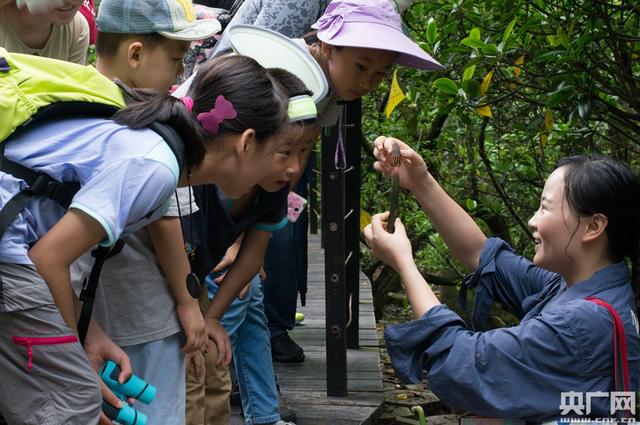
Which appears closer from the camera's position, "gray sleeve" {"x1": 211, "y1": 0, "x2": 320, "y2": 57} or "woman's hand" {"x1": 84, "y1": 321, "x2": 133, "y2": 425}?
"woman's hand" {"x1": 84, "y1": 321, "x2": 133, "y2": 425}

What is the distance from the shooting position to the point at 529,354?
2635mm

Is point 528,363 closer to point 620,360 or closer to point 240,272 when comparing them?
point 620,360

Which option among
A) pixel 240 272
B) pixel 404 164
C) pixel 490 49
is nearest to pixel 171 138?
pixel 240 272

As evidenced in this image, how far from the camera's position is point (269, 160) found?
2631 mm

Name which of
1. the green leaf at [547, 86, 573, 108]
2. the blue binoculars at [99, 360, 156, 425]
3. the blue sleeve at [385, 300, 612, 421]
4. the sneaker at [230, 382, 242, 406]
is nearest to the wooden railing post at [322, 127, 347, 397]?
the sneaker at [230, 382, 242, 406]

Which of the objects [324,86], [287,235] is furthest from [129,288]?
[287,235]

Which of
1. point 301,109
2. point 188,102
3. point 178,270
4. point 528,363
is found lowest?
point 528,363

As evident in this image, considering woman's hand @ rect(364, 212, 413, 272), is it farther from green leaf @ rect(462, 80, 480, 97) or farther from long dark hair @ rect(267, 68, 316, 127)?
green leaf @ rect(462, 80, 480, 97)

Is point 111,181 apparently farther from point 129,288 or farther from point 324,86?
point 324,86

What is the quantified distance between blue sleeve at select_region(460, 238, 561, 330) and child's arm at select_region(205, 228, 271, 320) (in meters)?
0.68

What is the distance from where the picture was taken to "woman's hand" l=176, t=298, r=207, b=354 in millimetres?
2730

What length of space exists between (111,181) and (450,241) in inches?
54.9

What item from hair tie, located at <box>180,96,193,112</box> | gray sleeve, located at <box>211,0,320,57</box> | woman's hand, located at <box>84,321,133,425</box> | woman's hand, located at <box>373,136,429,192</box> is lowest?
woman's hand, located at <box>84,321,133,425</box>

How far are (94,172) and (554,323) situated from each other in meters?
1.25
